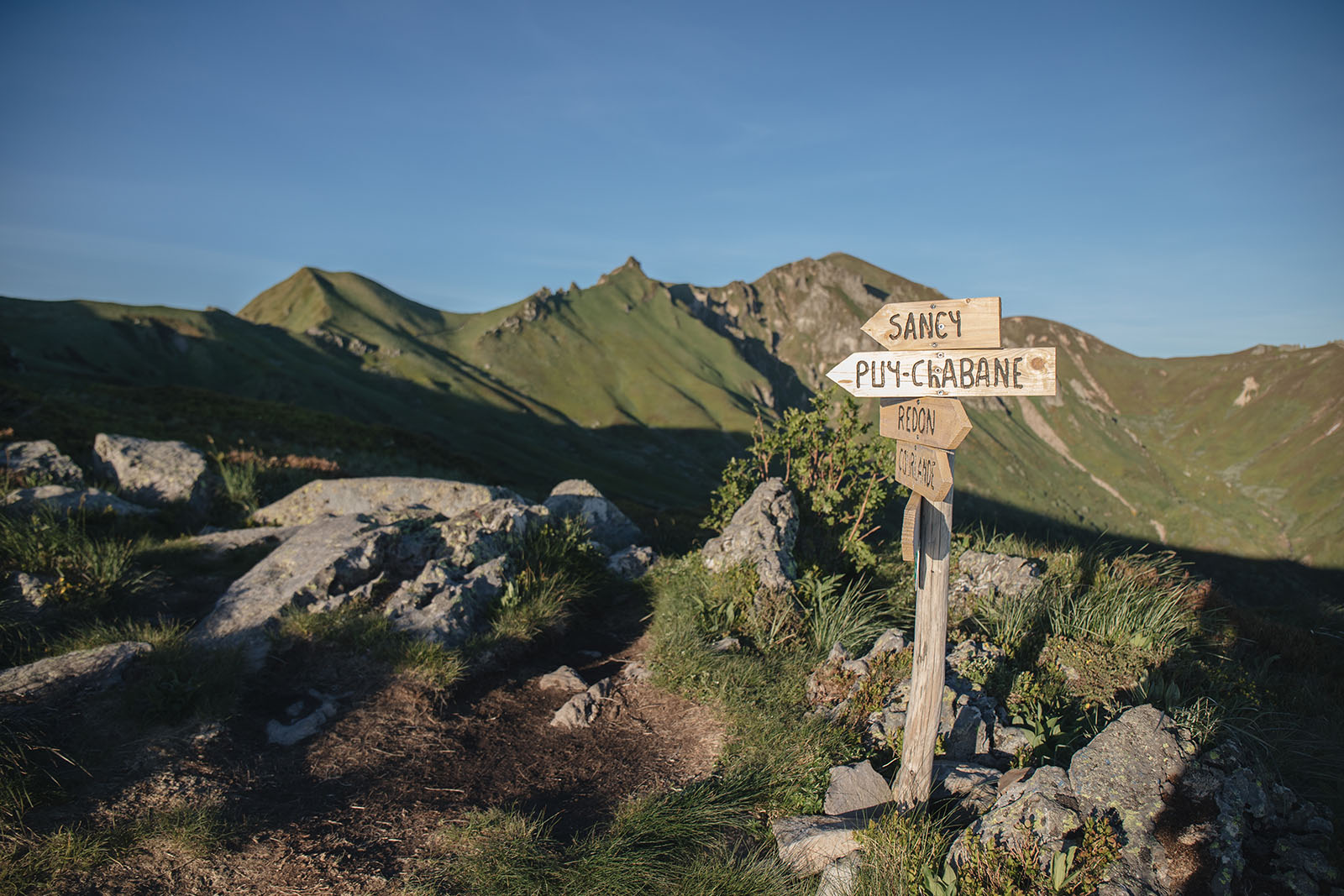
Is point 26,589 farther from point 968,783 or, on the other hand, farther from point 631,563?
point 968,783

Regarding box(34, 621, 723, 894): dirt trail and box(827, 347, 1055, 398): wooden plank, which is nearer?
box(827, 347, 1055, 398): wooden plank

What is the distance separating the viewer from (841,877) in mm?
3982

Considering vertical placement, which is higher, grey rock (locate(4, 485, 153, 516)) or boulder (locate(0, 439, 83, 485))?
boulder (locate(0, 439, 83, 485))

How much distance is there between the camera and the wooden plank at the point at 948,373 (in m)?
4.14

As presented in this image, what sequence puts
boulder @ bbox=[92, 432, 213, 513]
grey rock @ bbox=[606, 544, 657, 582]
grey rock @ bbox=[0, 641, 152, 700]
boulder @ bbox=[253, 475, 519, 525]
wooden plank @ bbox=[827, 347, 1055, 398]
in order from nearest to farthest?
wooden plank @ bbox=[827, 347, 1055, 398], grey rock @ bbox=[0, 641, 152, 700], grey rock @ bbox=[606, 544, 657, 582], boulder @ bbox=[253, 475, 519, 525], boulder @ bbox=[92, 432, 213, 513]

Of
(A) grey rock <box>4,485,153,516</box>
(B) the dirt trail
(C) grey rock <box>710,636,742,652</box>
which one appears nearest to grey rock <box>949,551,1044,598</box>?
(C) grey rock <box>710,636,742,652</box>

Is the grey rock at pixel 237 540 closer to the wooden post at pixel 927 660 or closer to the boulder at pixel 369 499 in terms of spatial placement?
the boulder at pixel 369 499

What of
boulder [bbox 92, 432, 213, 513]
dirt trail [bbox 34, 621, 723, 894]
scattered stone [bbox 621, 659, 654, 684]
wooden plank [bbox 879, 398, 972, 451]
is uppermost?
wooden plank [bbox 879, 398, 972, 451]

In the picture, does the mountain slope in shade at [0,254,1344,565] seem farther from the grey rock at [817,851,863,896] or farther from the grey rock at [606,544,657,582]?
the grey rock at [817,851,863,896]

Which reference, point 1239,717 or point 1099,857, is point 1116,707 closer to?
point 1239,717

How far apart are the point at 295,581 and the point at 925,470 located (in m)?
7.96

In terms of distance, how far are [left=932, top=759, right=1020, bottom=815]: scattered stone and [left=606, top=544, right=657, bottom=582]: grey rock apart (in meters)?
6.23

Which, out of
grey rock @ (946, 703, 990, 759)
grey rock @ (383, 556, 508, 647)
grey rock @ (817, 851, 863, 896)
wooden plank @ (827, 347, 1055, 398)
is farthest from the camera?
grey rock @ (383, 556, 508, 647)

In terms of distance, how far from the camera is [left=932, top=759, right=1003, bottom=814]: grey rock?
4.61m
